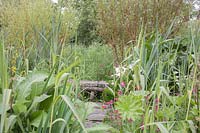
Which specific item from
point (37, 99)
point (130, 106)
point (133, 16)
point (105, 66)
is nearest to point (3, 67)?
point (37, 99)

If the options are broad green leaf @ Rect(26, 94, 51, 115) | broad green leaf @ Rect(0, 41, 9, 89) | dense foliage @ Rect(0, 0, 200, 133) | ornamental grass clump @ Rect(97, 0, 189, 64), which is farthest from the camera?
ornamental grass clump @ Rect(97, 0, 189, 64)

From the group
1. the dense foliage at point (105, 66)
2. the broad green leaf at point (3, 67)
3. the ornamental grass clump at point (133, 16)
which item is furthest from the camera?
the ornamental grass clump at point (133, 16)

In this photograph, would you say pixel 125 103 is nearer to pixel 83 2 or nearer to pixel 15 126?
pixel 15 126

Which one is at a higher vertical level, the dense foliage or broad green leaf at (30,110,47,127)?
the dense foliage

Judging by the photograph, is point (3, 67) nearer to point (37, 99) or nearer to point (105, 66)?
point (37, 99)

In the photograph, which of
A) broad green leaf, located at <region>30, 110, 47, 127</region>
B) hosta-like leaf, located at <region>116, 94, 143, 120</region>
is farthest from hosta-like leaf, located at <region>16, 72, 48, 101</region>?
hosta-like leaf, located at <region>116, 94, 143, 120</region>

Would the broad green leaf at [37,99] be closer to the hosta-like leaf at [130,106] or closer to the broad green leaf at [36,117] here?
the broad green leaf at [36,117]

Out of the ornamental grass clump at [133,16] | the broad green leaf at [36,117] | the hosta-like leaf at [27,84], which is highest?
the ornamental grass clump at [133,16]

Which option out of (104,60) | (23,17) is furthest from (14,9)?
(104,60)

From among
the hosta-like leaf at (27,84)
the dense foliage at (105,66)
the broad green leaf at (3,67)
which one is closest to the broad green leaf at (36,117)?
the dense foliage at (105,66)

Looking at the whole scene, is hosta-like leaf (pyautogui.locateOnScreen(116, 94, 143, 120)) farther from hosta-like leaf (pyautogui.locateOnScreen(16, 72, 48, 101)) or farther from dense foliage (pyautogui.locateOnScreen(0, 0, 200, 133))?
hosta-like leaf (pyautogui.locateOnScreen(16, 72, 48, 101))

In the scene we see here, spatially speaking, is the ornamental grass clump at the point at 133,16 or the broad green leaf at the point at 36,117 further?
the ornamental grass clump at the point at 133,16

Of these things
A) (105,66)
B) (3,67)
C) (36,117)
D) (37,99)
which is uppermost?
(3,67)

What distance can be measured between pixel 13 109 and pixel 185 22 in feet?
20.1
